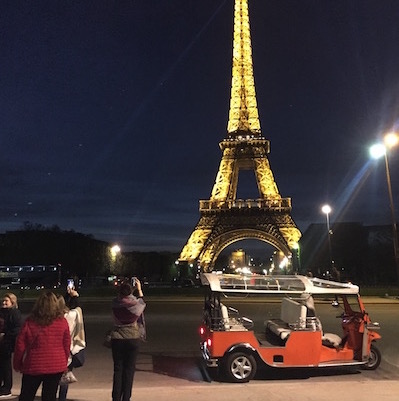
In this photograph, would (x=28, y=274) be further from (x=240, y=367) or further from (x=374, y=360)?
(x=374, y=360)

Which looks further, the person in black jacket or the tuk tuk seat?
the tuk tuk seat

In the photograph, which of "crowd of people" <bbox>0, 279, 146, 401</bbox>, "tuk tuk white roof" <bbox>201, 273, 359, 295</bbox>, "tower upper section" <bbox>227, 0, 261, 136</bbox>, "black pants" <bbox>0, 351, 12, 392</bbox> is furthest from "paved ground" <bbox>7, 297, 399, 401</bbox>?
"tower upper section" <bbox>227, 0, 261, 136</bbox>

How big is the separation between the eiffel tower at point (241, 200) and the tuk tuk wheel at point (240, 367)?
42713 mm

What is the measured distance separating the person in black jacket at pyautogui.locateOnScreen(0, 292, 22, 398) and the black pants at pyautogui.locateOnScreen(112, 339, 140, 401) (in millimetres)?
1681

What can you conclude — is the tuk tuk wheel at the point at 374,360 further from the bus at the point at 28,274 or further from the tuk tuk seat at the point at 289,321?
the bus at the point at 28,274

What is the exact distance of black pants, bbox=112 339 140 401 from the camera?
5965 mm

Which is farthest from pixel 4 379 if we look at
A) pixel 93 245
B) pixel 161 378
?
pixel 93 245

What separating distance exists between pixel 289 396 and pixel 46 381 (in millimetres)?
3774

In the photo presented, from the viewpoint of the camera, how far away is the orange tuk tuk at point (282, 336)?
312 inches

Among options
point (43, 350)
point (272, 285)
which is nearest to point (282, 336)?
point (272, 285)

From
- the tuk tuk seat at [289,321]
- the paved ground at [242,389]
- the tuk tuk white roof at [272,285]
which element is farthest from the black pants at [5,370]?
the tuk tuk seat at [289,321]

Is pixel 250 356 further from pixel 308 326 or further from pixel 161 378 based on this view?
pixel 161 378

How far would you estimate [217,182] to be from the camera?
2291 inches

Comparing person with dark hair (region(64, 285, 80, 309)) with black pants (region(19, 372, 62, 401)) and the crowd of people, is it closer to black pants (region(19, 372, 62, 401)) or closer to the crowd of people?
the crowd of people
